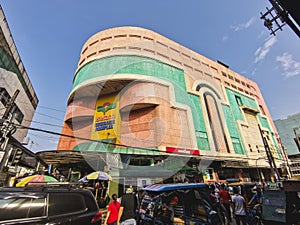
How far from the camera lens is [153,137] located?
2270cm

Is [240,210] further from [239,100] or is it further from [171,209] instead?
[239,100]

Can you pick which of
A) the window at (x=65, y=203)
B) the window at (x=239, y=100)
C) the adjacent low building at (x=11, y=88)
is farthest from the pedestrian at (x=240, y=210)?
the window at (x=239, y=100)

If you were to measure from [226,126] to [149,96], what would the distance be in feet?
58.3

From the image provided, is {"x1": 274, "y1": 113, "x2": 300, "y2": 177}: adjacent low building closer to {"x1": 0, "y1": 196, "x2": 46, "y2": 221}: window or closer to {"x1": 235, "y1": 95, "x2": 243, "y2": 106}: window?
{"x1": 235, "y1": 95, "x2": 243, "y2": 106}: window

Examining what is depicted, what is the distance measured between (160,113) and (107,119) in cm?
980

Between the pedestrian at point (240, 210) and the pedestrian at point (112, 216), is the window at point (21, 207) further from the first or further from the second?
the pedestrian at point (240, 210)

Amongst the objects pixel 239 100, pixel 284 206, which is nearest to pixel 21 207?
pixel 284 206

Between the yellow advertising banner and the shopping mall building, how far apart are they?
0.18 metres

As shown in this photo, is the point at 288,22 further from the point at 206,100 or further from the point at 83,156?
the point at 206,100

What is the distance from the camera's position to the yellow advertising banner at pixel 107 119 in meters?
25.6

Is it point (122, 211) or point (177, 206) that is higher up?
point (177, 206)

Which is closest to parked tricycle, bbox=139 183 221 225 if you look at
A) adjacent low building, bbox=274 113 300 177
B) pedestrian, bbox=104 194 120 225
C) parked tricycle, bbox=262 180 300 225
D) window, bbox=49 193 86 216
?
pedestrian, bbox=104 194 120 225

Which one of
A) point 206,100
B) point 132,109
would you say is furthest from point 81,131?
point 206,100

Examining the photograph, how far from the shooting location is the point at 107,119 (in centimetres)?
2697
